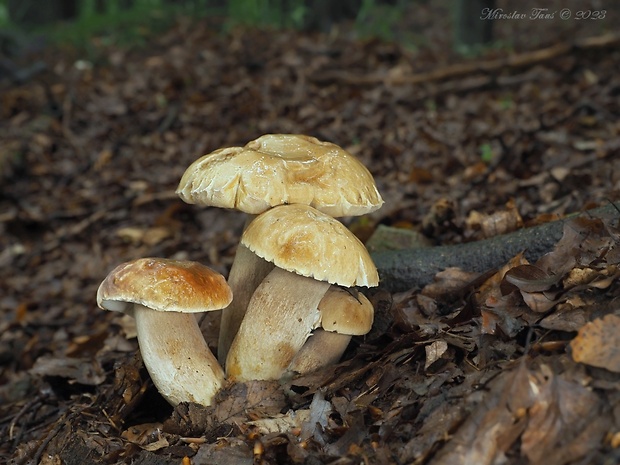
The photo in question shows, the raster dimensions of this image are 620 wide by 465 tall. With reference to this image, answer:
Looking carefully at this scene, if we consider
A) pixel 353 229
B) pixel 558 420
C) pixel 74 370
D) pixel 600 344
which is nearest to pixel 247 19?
pixel 353 229

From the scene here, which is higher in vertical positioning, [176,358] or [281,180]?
[281,180]

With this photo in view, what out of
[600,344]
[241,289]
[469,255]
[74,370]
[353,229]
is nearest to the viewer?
[600,344]

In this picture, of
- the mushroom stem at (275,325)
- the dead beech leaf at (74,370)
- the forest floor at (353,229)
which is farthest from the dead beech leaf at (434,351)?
the dead beech leaf at (74,370)

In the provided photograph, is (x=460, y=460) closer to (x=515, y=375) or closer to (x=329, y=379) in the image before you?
(x=515, y=375)

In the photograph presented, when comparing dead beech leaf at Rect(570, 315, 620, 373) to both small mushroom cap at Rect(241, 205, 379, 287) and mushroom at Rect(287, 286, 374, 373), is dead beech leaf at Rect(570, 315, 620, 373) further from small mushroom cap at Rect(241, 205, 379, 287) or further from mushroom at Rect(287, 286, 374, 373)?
mushroom at Rect(287, 286, 374, 373)

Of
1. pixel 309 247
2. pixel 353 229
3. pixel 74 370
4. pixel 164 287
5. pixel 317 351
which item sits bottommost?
pixel 74 370

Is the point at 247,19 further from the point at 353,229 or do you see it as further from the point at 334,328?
the point at 334,328

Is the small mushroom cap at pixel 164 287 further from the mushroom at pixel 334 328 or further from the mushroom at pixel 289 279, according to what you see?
the mushroom at pixel 334 328

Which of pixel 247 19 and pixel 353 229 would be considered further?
pixel 247 19
